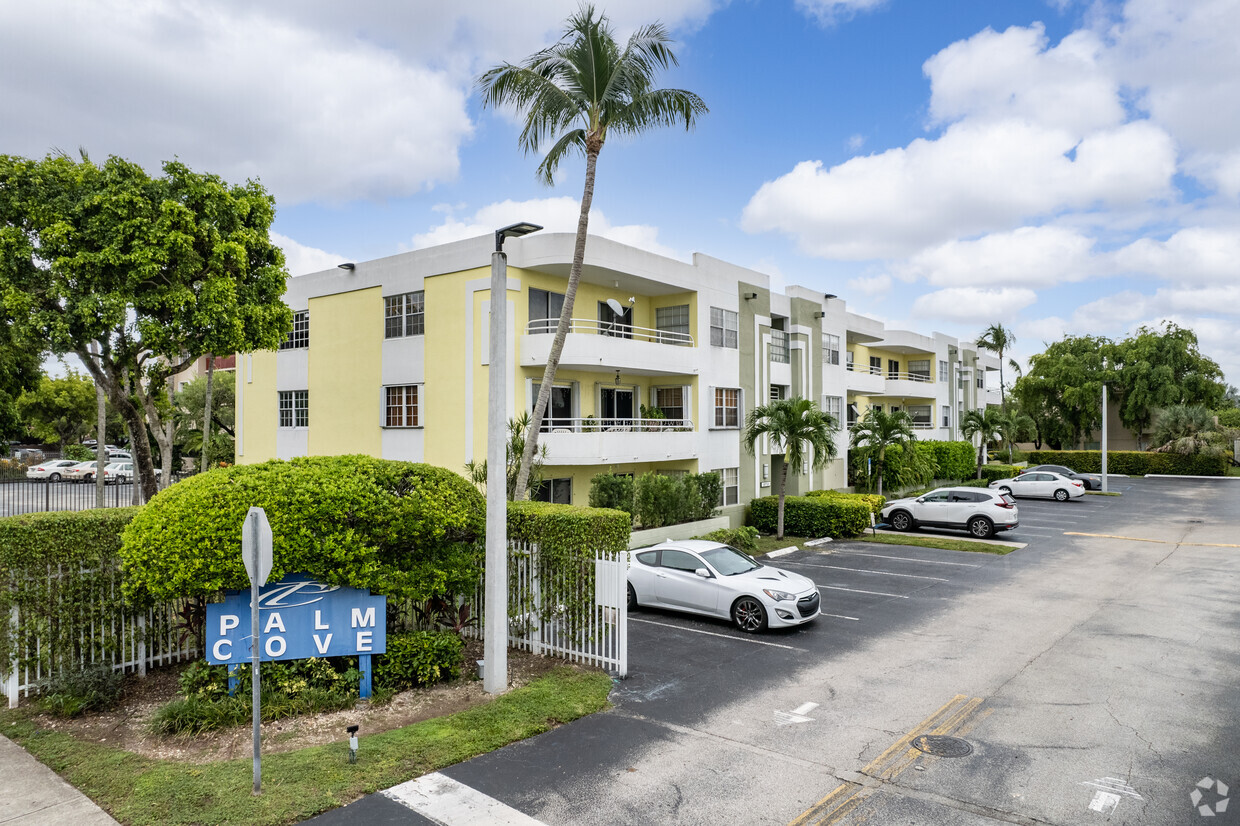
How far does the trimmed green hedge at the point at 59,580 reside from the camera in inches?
352

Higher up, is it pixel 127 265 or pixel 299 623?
pixel 127 265

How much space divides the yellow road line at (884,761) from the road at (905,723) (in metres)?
0.03

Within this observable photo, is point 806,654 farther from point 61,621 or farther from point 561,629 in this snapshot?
point 61,621

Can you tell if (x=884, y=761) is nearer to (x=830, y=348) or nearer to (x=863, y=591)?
(x=863, y=591)

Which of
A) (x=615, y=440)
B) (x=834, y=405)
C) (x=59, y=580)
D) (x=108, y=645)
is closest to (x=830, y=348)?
(x=834, y=405)

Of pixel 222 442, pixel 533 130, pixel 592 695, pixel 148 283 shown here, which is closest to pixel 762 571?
pixel 592 695

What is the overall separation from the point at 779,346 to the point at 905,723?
22.2 meters

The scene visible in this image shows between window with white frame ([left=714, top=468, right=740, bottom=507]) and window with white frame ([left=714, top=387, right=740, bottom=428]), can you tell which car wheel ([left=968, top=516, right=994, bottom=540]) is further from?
window with white frame ([left=714, top=387, right=740, bottom=428])

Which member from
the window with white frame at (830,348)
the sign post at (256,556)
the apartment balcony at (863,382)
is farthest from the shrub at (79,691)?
the apartment balcony at (863,382)

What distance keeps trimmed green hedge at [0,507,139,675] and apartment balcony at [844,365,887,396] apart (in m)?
30.6

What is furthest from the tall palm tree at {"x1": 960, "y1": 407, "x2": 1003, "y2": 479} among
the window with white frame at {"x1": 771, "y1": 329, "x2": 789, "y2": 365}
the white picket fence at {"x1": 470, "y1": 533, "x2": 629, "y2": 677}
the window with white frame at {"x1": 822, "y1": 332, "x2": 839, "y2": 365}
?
the white picket fence at {"x1": 470, "y1": 533, "x2": 629, "y2": 677}

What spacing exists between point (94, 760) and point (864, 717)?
8495 mm

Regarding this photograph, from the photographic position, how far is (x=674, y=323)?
83.6 ft

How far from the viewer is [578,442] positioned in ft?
67.4
